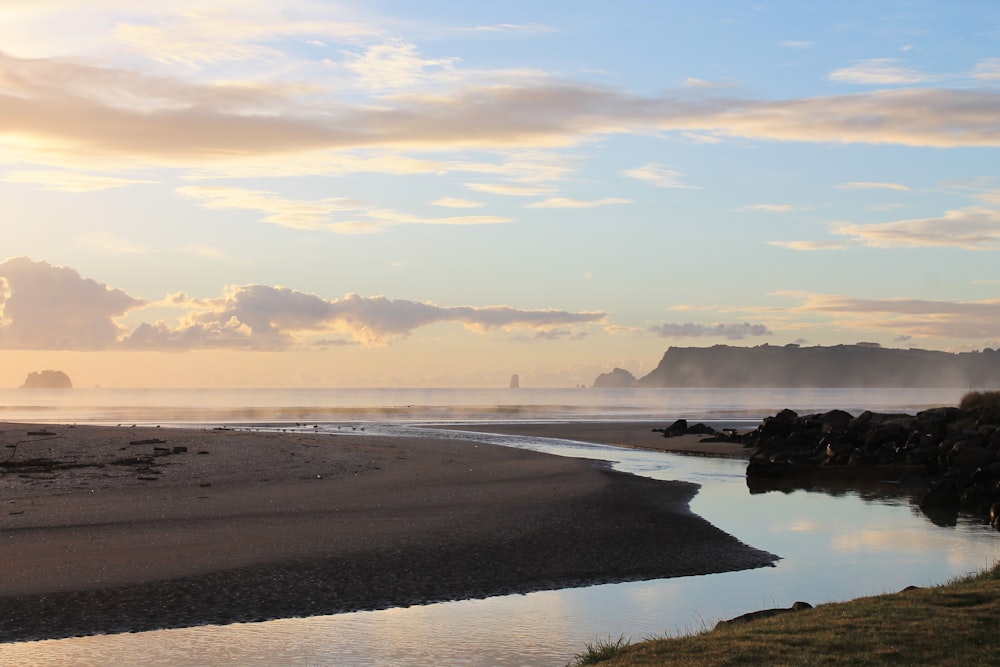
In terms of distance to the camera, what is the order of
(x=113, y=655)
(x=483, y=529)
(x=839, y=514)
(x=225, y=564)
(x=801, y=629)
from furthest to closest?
1. (x=839, y=514)
2. (x=483, y=529)
3. (x=225, y=564)
4. (x=113, y=655)
5. (x=801, y=629)

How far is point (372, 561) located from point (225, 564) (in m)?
2.81

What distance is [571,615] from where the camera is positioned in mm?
16031

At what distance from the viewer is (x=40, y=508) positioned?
82.9 feet

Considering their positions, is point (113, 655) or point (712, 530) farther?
point (712, 530)

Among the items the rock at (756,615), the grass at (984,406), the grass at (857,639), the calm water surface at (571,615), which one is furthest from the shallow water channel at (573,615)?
the grass at (984,406)

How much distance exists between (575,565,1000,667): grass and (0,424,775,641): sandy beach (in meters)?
6.28

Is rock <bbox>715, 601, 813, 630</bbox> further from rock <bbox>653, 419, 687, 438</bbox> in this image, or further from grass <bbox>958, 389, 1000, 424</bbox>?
rock <bbox>653, 419, 687, 438</bbox>

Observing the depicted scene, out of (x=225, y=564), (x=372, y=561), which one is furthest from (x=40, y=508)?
(x=372, y=561)

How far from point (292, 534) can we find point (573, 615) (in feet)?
28.3

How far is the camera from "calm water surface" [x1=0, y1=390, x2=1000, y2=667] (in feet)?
44.0

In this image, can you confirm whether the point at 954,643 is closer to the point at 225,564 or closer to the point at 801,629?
the point at 801,629

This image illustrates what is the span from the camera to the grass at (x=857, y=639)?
10.8 m

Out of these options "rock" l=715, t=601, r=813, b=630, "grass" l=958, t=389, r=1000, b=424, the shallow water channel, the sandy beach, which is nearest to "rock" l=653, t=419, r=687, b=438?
"grass" l=958, t=389, r=1000, b=424

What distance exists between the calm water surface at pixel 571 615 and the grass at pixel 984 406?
19.8 meters
